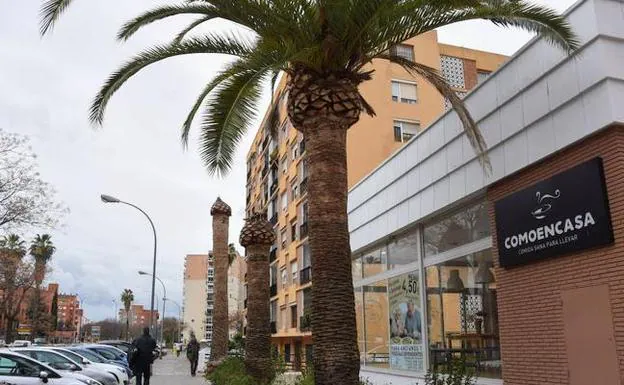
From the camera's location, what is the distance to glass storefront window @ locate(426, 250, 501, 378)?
1171 cm

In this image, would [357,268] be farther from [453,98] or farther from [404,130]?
[404,130]

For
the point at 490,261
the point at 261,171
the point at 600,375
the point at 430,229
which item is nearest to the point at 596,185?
the point at 600,375

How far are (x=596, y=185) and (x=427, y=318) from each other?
21.7 ft

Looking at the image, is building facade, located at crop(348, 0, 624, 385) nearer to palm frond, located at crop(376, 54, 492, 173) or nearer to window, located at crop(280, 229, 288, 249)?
palm frond, located at crop(376, 54, 492, 173)

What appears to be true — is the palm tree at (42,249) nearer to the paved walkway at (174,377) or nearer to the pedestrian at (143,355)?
the paved walkway at (174,377)

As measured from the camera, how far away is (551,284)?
9.56 m

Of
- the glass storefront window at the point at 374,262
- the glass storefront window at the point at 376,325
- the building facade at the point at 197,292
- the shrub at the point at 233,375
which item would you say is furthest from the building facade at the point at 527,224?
the building facade at the point at 197,292

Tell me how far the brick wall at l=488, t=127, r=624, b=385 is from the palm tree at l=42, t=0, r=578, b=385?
1.77 meters

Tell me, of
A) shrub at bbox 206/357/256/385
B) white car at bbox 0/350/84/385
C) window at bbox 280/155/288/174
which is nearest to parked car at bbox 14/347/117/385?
white car at bbox 0/350/84/385

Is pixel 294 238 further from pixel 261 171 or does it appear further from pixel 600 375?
pixel 600 375

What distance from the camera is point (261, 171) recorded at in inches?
2101

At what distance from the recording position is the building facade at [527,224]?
28.0ft

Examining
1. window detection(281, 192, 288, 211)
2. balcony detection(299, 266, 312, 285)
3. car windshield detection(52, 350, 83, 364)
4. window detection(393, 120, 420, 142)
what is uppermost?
window detection(393, 120, 420, 142)

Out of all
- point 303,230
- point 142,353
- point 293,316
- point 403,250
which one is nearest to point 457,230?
point 403,250
